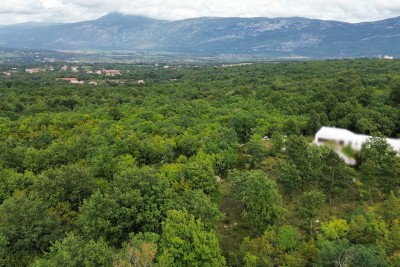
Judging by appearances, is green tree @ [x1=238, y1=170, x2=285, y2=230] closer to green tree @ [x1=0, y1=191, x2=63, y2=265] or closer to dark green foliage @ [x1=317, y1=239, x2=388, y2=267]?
dark green foliage @ [x1=317, y1=239, x2=388, y2=267]

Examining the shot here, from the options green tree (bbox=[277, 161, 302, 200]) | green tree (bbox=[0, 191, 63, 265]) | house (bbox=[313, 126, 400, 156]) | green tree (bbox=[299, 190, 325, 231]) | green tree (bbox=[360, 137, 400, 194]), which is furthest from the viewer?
green tree (bbox=[277, 161, 302, 200])

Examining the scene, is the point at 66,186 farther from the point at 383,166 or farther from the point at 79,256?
the point at 383,166

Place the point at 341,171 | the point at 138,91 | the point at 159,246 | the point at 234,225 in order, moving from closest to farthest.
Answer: the point at 159,246, the point at 234,225, the point at 341,171, the point at 138,91

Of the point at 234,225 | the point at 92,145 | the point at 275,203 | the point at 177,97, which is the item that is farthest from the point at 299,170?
Result: the point at 177,97

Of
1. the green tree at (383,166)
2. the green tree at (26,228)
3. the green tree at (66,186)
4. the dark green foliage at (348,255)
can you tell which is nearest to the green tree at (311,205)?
the dark green foliage at (348,255)

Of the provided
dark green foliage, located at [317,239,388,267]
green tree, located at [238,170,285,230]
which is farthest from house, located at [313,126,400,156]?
green tree, located at [238,170,285,230]

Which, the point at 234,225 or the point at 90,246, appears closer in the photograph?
the point at 90,246

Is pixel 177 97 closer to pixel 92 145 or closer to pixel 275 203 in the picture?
pixel 92 145

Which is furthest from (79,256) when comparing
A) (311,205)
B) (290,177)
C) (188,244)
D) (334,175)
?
(334,175)
